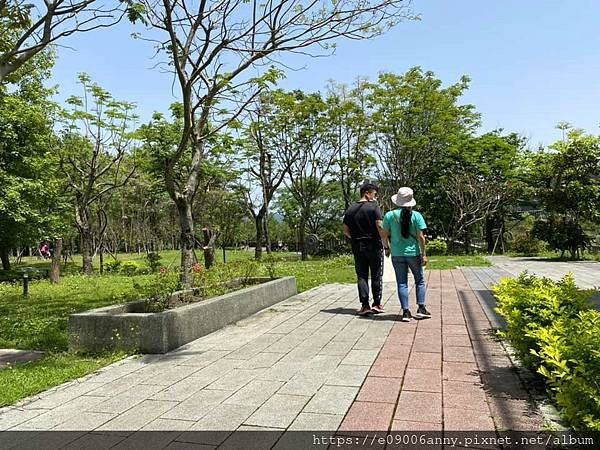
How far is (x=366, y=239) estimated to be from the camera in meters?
6.91

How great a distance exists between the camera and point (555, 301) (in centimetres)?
395

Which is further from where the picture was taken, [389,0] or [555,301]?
[389,0]

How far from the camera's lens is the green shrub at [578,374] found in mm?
2418

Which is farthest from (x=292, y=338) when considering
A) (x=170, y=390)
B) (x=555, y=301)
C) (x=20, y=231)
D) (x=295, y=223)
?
(x=295, y=223)

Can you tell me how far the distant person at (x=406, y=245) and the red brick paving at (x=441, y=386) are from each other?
498 millimetres

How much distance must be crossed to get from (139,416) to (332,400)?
1346 millimetres

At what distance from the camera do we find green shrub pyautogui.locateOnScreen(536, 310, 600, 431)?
2.42 meters

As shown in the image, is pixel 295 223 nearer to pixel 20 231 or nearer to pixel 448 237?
pixel 448 237

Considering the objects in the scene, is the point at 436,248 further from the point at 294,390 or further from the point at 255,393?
the point at 255,393

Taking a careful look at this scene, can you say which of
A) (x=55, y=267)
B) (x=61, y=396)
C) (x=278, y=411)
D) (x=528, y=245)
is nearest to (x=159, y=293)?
(x=61, y=396)

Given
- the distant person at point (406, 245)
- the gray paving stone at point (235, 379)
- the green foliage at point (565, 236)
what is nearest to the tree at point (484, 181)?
the green foliage at point (565, 236)

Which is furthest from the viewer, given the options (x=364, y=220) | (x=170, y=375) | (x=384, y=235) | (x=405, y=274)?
(x=364, y=220)

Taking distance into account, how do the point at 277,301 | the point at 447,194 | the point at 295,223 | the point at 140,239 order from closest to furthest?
1. the point at 277,301
2. the point at 447,194
3. the point at 295,223
4. the point at 140,239

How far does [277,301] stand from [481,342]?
13.6ft
